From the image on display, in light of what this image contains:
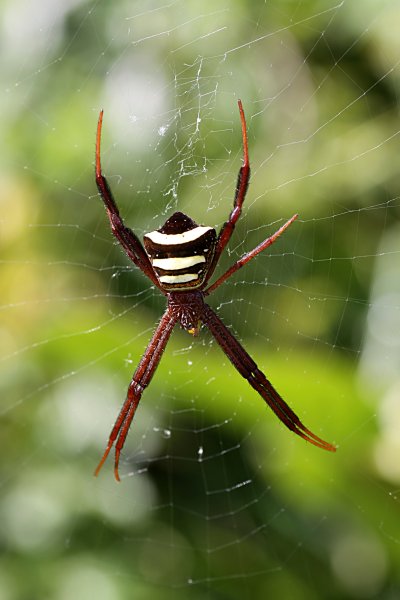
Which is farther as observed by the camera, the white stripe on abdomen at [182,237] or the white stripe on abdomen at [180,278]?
the white stripe on abdomen at [180,278]

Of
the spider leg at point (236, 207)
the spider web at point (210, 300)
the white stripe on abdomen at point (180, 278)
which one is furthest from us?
the spider web at point (210, 300)

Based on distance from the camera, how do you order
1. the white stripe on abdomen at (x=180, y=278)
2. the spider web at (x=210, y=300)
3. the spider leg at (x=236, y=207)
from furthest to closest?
the spider web at (x=210, y=300)
the white stripe on abdomen at (x=180, y=278)
the spider leg at (x=236, y=207)

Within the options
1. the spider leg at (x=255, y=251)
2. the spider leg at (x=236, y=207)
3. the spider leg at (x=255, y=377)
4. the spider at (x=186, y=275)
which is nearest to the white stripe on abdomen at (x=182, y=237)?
the spider at (x=186, y=275)

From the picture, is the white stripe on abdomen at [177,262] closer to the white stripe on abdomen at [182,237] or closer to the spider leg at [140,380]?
the white stripe on abdomen at [182,237]

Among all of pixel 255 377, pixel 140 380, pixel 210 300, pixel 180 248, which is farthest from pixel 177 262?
pixel 210 300

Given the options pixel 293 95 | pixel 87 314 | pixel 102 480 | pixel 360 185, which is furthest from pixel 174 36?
pixel 102 480

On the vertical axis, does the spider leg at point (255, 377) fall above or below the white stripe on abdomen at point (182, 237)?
below

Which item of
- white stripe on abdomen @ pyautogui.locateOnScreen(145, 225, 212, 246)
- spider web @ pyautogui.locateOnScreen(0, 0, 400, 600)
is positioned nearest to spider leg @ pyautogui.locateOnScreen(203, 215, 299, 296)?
white stripe on abdomen @ pyautogui.locateOnScreen(145, 225, 212, 246)

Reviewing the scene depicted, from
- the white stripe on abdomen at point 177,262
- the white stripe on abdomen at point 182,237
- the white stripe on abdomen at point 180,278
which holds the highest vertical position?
the white stripe on abdomen at point 182,237
